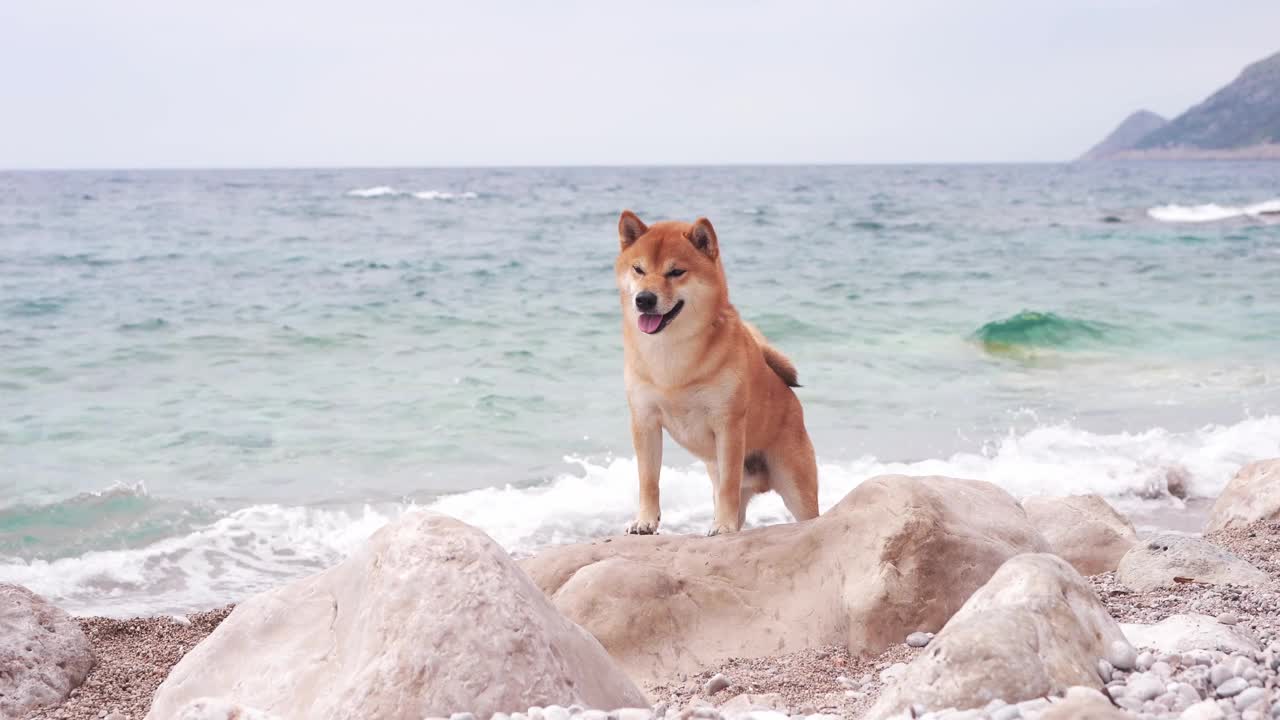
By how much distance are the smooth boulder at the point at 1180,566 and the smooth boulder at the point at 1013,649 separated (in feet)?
5.89

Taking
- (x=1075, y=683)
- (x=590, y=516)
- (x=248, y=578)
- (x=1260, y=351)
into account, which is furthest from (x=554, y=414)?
(x=1260, y=351)

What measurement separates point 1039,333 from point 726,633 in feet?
38.0

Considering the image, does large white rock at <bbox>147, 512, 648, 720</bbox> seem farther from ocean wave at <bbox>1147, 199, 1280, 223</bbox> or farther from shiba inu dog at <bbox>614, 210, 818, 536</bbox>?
ocean wave at <bbox>1147, 199, 1280, 223</bbox>

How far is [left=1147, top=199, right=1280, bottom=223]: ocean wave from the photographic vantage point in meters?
36.2

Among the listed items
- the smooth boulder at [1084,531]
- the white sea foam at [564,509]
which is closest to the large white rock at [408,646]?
the white sea foam at [564,509]

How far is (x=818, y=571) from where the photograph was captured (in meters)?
4.62

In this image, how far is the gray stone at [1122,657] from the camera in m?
3.22

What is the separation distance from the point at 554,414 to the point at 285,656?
6.85 meters

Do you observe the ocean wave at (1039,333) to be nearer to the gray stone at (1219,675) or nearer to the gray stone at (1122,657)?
the gray stone at (1122,657)

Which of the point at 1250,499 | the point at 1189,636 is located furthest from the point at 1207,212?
the point at 1189,636

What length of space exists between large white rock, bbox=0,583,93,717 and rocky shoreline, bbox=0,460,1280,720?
0.04ft

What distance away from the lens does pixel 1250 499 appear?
22.6 feet

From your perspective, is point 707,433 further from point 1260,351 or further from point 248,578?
point 1260,351

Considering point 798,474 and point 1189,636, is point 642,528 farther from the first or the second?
point 1189,636
